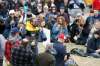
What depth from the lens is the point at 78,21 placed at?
18.8 metres

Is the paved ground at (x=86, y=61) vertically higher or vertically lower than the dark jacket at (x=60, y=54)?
lower

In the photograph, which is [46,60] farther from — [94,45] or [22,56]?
[94,45]

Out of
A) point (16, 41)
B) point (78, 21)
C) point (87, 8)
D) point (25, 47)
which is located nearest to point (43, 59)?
point (25, 47)

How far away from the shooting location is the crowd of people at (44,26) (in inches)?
472

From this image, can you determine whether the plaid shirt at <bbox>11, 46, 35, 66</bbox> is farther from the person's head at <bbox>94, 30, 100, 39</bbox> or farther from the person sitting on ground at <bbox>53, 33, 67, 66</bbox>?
the person's head at <bbox>94, 30, 100, 39</bbox>

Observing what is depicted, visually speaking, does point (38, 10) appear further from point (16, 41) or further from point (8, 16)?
point (16, 41)

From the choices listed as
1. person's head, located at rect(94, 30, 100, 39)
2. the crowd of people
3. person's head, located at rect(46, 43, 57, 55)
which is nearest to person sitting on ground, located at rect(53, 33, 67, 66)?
the crowd of people

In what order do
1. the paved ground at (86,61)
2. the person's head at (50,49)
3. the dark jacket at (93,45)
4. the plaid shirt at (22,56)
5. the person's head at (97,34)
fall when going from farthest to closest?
the person's head at (97,34) → the dark jacket at (93,45) → the paved ground at (86,61) → the plaid shirt at (22,56) → the person's head at (50,49)

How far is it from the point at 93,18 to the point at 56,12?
204cm

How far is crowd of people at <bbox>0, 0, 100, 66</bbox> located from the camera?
1200 centimetres

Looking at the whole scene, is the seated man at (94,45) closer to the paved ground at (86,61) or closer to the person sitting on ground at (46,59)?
the paved ground at (86,61)

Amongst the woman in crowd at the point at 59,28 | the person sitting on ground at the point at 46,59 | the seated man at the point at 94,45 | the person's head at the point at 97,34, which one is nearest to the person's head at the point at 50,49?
the person sitting on ground at the point at 46,59

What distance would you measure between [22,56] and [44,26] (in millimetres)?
6925

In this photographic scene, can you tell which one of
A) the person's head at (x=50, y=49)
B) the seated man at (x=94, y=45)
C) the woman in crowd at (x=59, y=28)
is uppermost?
the woman in crowd at (x=59, y=28)
